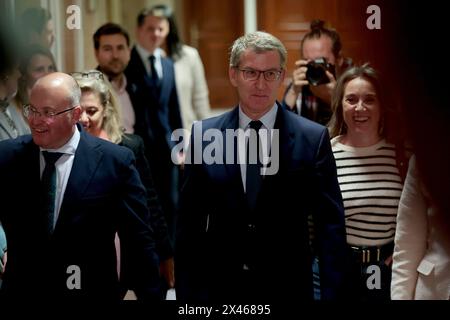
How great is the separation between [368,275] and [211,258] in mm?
450

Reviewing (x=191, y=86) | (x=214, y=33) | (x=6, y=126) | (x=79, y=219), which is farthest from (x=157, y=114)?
(x=214, y=33)

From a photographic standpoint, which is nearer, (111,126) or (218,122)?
(218,122)

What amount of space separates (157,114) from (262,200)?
749 mm

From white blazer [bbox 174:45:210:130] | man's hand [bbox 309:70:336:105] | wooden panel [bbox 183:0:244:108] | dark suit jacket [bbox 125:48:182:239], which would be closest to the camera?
man's hand [bbox 309:70:336:105]

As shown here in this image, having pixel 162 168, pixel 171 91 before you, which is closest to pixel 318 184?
pixel 162 168

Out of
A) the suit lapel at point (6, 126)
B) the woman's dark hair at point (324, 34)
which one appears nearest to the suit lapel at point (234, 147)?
the woman's dark hair at point (324, 34)

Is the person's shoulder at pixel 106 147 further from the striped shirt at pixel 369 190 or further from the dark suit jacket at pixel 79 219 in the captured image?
the striped shirt at pixel 369 190

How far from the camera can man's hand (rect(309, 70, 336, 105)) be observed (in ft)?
8.64

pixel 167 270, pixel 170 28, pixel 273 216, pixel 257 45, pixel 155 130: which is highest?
pixel 170 28

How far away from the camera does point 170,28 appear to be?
3514 mm

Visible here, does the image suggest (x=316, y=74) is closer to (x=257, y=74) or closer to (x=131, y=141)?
(x=257, y=74)

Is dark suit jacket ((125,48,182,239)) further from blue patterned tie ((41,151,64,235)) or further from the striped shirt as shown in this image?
the striped shirt

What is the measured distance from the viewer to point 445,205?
8.38ft

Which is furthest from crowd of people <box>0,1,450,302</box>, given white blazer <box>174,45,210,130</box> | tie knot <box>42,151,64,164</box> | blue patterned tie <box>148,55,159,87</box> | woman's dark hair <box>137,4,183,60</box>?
woman's dark hair <box>137,4,183,60</box>
